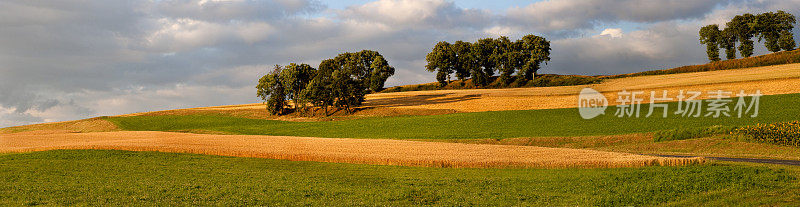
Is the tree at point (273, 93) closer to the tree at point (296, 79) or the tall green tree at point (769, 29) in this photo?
the tree at point (296, 79)

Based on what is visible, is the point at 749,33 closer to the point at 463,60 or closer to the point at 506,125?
the point at 463,60

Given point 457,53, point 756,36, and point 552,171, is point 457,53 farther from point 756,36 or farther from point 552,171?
point 552,171

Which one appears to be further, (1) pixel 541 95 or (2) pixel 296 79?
(2) pixel 296 79

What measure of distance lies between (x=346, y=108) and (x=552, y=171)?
64.3 metres

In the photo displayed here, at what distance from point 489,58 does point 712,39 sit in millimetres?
50232

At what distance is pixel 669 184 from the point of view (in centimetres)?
2150

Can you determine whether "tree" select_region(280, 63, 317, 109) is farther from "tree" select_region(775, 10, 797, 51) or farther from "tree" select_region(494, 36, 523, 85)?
"tree" select_region(775, 10, 797, 51)

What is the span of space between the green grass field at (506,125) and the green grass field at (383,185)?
81.5 ft

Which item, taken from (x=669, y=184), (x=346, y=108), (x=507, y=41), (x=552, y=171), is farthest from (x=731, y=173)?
(x=507, y=41)

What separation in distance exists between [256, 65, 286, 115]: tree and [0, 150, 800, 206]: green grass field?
59.2 m

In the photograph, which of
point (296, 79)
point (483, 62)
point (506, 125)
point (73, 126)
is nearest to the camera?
point (506, 125)

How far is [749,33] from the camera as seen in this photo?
11856 cm

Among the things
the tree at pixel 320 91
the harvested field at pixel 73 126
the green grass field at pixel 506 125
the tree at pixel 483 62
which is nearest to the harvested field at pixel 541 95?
the tree at pixel 320 91

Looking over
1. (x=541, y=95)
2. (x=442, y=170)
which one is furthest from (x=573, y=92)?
(x=442, y=170)
